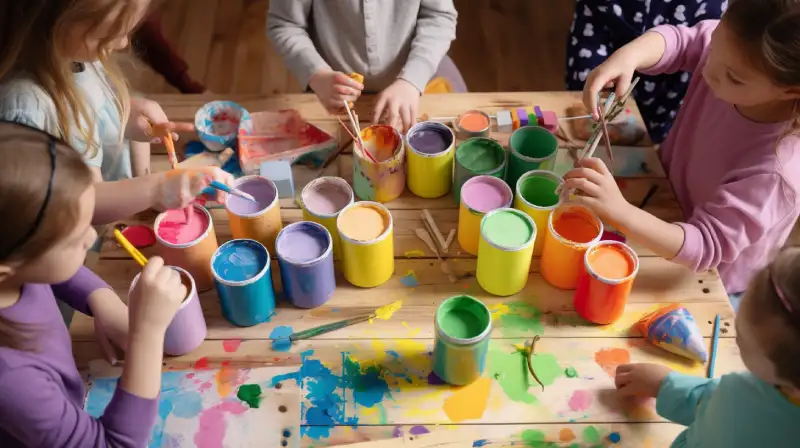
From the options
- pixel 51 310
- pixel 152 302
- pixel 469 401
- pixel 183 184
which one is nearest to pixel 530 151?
pixel 469 401

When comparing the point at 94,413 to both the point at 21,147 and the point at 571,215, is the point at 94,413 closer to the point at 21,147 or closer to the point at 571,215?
the point at 21,147

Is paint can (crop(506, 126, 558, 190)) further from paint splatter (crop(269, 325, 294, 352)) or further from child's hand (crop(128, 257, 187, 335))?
child's hand (crop(128, 257, 187, 335))

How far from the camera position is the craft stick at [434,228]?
1.21 metres

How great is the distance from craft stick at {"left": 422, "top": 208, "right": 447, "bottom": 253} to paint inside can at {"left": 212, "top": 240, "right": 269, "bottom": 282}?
31cm

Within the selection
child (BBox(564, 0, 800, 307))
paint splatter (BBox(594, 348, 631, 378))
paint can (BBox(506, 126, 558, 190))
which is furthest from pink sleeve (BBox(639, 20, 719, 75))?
paint splatter (BBox(594, 348, 631, 378))

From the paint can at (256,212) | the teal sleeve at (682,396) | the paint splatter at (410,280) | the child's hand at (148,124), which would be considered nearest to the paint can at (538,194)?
the paint splatter at (410,280)

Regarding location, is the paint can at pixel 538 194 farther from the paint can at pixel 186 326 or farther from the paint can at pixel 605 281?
the paint can at pixel 186 326

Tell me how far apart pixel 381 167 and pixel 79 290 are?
1.75 ft

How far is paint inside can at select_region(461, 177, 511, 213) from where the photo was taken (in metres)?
1.18

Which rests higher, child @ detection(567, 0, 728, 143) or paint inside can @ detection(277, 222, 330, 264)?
paint inside can @ detection(277, 222, 330, 264)

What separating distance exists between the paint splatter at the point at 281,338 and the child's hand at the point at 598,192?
52 centimetres

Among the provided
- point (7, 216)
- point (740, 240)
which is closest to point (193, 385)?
point (7, 216)

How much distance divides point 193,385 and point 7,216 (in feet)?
1.27

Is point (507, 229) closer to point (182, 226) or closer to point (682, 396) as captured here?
point (682, 396)
